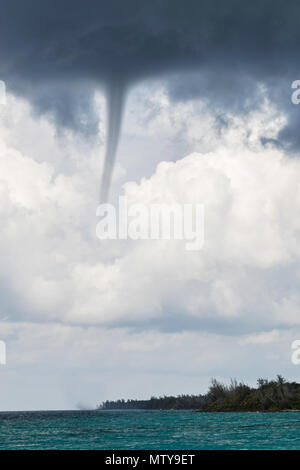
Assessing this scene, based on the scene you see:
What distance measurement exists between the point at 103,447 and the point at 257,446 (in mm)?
21551

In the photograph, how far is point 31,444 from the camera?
92.5 metres
